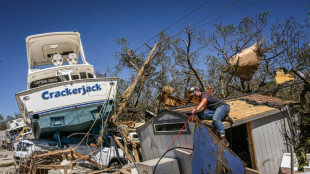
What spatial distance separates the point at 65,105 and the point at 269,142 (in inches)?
342

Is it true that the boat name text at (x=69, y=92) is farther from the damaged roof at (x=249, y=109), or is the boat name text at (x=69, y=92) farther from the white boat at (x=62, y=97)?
the damaged roof at (x=249, y=109)

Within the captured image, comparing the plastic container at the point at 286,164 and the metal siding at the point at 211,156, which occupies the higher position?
the metal siding at the point at 211,156

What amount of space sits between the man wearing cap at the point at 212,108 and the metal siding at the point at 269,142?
3.88 feet

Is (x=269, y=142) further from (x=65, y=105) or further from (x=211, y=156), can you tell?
(x=65, y=105)

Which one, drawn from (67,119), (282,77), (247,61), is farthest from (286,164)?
(67,119)

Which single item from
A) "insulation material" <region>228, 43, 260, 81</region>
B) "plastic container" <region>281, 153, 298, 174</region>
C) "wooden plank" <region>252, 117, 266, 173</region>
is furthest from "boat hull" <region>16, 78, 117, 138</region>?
"plastic container" <region>281, 153, 298, 174</region>

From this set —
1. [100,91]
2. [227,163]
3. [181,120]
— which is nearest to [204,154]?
[227,163]

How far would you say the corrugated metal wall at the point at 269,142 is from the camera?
6.62 metres

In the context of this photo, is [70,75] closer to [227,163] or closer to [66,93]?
[66,93]

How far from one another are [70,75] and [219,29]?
10.2m

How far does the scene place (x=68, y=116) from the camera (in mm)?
11203

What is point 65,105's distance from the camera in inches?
439

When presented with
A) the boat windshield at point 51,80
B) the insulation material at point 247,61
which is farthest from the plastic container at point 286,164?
the boat windshield at point 51,80

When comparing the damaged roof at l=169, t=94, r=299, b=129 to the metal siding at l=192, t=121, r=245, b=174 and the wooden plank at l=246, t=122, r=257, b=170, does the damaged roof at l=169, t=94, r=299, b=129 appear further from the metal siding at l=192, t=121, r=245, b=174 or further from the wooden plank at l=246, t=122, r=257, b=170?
A: the metal siding at l=192, t=121, r=245, b=174
